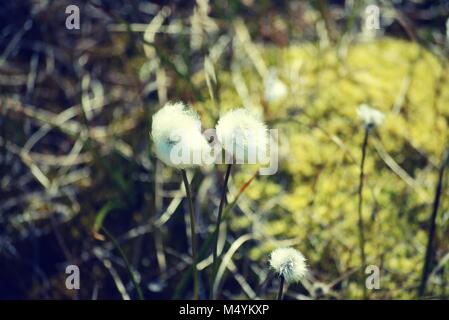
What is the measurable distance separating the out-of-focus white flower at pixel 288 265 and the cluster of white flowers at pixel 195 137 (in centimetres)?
12

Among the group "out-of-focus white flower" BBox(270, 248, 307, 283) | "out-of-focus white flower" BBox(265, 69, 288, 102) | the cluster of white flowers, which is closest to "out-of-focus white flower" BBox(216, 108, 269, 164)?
the cluster of white flowers

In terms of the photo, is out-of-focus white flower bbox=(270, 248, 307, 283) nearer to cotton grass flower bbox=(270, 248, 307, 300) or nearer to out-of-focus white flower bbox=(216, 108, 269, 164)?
cotton grass flower bbox=(270, 248, 307, 300)

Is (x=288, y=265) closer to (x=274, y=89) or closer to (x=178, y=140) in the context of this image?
(x=178, y=140)

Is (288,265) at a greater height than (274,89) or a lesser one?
lesser

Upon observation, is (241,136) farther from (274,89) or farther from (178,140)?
(274,89)

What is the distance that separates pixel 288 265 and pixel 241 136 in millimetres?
164

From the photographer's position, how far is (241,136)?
0.55m

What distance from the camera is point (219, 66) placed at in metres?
1.20

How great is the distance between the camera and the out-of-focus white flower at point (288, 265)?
59 centimetres

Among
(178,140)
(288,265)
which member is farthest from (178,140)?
(288,265)

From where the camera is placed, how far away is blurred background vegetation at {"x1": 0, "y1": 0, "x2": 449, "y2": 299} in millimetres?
856

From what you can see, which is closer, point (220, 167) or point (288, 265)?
point (288, 265)

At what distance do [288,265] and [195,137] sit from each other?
194 millimetres

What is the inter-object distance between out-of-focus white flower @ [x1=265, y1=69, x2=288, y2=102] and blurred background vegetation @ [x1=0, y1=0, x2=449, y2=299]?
20mm
